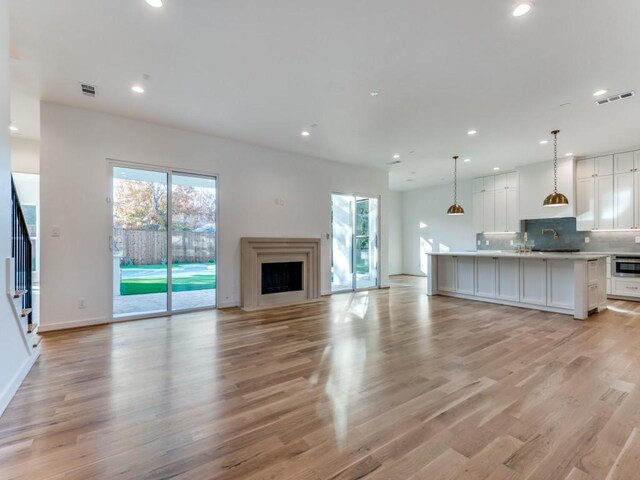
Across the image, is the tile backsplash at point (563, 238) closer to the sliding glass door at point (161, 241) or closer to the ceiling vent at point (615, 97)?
the ceiling vent at point (615, 97)

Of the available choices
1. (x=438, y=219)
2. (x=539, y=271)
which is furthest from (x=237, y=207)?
(x=438, y=219)

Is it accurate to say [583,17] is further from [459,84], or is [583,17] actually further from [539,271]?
[539,271]

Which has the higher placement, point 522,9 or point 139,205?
point 522,9

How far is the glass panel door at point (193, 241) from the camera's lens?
542 cm

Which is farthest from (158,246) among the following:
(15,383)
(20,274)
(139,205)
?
(15,383)

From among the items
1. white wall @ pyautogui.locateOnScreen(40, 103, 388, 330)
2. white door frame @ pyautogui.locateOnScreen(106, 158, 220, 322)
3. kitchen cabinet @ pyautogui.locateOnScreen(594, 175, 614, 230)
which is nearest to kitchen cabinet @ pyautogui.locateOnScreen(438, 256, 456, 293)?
white wall @ pyautogui.locateOnScreen(40, 103, 388, 330)

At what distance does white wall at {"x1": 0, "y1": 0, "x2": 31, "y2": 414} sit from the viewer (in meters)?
2.39

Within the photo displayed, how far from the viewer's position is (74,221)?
451 centimetres

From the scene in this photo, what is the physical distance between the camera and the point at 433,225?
422 inches

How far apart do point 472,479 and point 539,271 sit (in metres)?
5.02

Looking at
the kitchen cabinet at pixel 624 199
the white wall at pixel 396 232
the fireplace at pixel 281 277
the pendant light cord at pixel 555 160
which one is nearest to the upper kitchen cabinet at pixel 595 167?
the kitchen cabinet at pixel 624 199

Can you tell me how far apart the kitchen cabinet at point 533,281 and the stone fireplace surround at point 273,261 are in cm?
389

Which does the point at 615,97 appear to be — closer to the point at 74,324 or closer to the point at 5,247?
the point at 5,247

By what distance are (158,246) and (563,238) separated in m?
8.92
